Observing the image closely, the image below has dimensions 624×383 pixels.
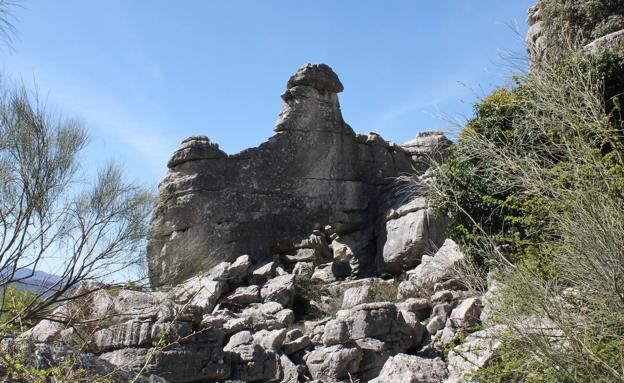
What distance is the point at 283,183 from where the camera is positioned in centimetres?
1789

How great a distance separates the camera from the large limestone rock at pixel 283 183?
55.3 feet

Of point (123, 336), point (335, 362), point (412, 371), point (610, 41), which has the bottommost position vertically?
point (412, 371)

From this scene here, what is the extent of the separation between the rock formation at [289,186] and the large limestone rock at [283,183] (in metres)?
0.03

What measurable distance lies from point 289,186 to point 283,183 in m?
0.18

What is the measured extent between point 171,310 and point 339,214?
349 inches

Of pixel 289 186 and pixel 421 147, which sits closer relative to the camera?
pixel 289 186

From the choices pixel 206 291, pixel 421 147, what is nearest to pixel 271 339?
pixel 206 291

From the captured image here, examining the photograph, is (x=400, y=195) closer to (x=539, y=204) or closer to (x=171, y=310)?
(x=171, y=310)

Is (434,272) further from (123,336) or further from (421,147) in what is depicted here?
(421,147)

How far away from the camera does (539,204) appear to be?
4816 mm

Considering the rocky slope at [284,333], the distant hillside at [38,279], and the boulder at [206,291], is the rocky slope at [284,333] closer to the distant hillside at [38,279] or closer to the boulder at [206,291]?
the boulder at [206,291]

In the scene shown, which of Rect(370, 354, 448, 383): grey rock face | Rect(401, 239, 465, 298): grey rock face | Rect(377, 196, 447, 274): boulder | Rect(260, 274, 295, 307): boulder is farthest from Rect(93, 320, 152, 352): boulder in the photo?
Rect(377, 196, 447, 274): boulder

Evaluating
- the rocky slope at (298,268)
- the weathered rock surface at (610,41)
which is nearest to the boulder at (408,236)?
the rocky slope at (298,268)

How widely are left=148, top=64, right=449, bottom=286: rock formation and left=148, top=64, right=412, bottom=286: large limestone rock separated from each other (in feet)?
0.08
